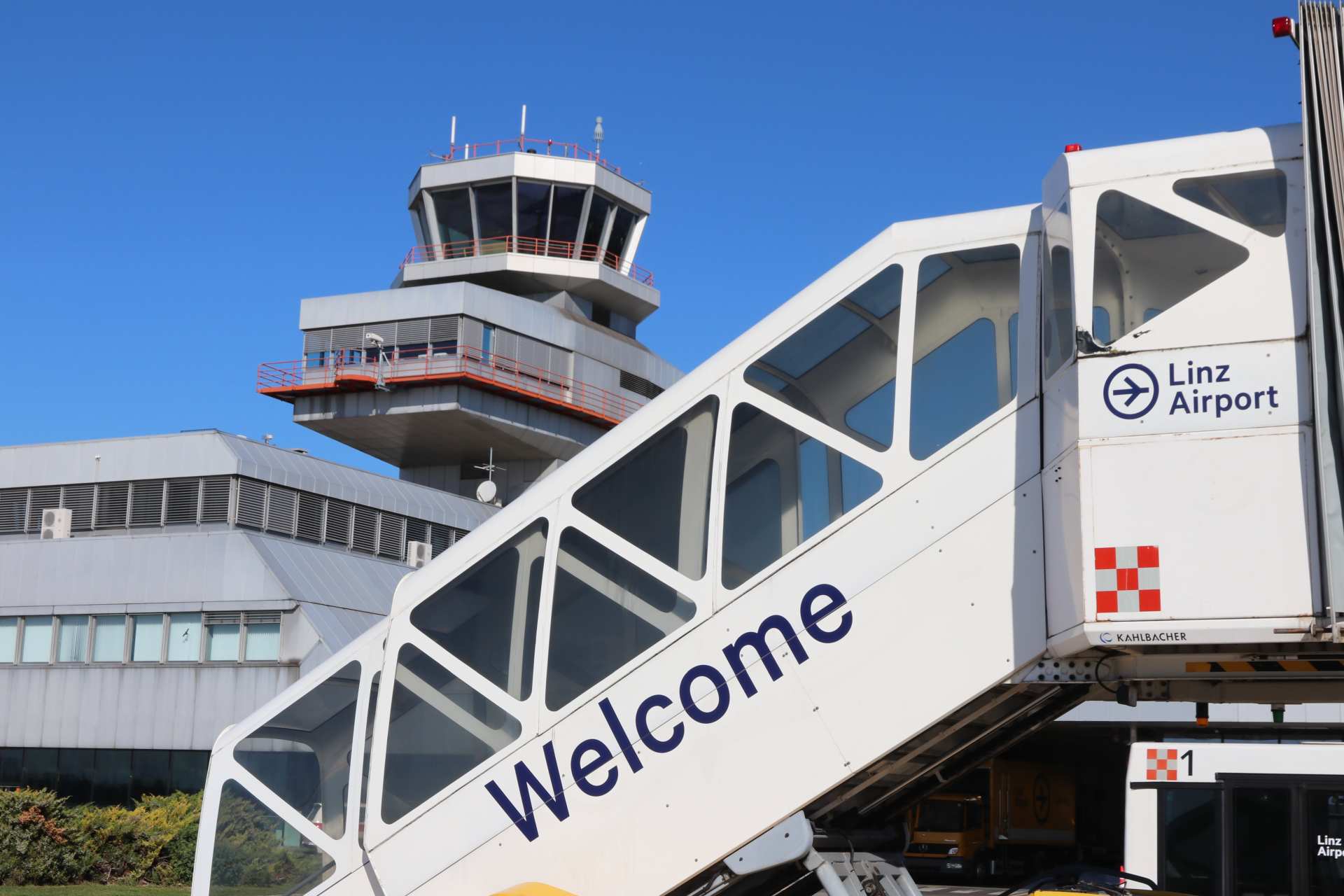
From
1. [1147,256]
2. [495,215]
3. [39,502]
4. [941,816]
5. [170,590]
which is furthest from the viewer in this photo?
[495,215]

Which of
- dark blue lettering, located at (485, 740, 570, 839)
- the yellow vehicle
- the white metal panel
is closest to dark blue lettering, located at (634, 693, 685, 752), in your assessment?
dark blue lettering, located at (485, 740, 570, 839)

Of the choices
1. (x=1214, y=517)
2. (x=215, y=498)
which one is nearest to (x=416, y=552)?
(x=215, y=498)

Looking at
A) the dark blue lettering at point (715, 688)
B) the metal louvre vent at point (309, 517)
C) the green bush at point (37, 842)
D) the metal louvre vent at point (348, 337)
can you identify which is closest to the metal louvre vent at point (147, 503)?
the metal louvre vent at point (309, 517)

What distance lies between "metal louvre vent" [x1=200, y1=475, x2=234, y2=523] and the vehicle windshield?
20.2 meters

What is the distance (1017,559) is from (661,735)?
6.36 feet

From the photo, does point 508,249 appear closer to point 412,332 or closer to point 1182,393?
point 412,332

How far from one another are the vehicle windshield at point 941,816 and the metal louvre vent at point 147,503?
2233cm

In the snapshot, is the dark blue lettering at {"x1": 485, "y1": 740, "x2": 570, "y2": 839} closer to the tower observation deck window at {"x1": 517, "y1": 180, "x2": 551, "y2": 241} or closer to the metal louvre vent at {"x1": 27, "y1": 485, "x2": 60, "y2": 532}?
the metal louvre vent at {"x1": 27, "y1": 485, "x2": 60, "y2": 532}

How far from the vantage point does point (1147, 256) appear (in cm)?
Result: 622

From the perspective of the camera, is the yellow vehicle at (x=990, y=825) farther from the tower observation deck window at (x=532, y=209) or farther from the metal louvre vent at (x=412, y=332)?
the tower observation deck window at (x=532, y=209)

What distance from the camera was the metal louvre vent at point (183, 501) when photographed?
40.4 metres

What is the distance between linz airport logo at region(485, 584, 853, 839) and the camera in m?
6.88

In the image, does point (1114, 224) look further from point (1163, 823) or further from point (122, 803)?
point (122, 803)

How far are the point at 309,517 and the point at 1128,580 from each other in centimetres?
3829
